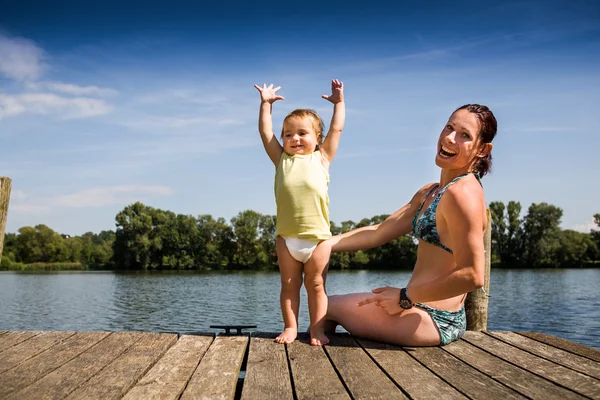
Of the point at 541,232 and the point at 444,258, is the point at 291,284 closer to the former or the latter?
the point at 444,258

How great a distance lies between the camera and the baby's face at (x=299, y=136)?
4051 mm

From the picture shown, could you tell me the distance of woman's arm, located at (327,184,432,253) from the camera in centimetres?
412

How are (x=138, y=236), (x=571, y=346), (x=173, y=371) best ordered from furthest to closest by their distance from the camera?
(x=138, y=236) → (x=571, y=346) → (x=173, y=371)

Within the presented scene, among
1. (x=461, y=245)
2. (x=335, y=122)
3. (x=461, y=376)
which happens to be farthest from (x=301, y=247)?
(x=461, y=376)

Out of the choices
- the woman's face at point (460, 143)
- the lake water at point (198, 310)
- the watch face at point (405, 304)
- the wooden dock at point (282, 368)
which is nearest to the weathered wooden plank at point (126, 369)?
the wooden dock at point (282, 368)

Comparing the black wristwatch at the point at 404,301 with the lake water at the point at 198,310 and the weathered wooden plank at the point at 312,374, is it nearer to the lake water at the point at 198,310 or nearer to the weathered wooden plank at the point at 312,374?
the weathered wooden plank at the point at 312,374

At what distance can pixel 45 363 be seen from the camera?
3.29 m

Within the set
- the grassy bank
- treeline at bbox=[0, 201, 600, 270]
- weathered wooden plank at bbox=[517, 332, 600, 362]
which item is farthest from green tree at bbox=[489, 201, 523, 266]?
weathered wooden plank at bbox=[517, 332, 600, 362]

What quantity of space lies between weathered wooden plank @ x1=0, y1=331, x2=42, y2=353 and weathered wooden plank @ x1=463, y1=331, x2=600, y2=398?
10.5 feet

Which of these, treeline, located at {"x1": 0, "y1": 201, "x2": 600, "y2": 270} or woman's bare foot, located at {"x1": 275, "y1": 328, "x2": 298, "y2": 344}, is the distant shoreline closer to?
treeline, located at {"x1": 0, "y1": 201, "x2": 600, "y2": 270}

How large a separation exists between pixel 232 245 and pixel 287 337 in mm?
71990

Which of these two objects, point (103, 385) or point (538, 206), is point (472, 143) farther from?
point (538, 206)

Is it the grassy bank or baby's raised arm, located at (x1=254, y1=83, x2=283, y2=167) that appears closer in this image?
baby's raised arm, located at (x1=254, y1=83, x2=283, y2=167)

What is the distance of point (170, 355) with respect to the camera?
3438 millimetres
